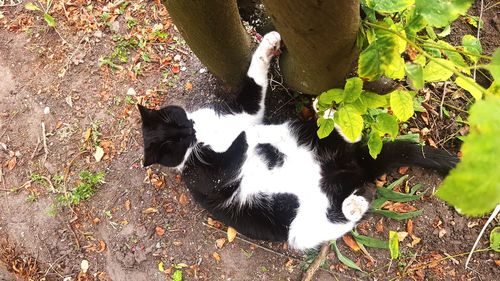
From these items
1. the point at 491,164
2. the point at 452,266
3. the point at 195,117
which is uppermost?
the point at 491,164

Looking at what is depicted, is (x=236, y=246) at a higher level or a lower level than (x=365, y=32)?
lower

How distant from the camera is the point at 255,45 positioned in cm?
247

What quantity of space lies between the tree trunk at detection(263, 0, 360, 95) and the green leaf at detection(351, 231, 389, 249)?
113 cm

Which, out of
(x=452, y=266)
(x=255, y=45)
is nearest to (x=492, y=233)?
(x=452, y=266)

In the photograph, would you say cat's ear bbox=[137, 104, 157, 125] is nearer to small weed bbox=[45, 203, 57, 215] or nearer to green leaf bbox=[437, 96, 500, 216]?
small weed bbox=[45, 203, 57, 215]

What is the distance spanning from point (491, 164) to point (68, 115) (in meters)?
2.93

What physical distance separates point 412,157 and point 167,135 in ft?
4.59

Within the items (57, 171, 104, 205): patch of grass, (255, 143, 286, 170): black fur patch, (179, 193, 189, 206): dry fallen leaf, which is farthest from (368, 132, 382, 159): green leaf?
(57, 171, 104, 205): patch of grass

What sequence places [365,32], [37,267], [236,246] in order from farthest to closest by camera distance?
[37,267]
[236,246]
[365,32]

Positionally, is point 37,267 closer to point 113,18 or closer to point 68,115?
point 68,115

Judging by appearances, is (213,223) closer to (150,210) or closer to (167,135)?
(150,210)

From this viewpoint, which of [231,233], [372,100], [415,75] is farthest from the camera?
[231,233]

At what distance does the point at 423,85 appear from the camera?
4.09 ft

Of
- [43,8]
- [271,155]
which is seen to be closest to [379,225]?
Answer: [271,155]
